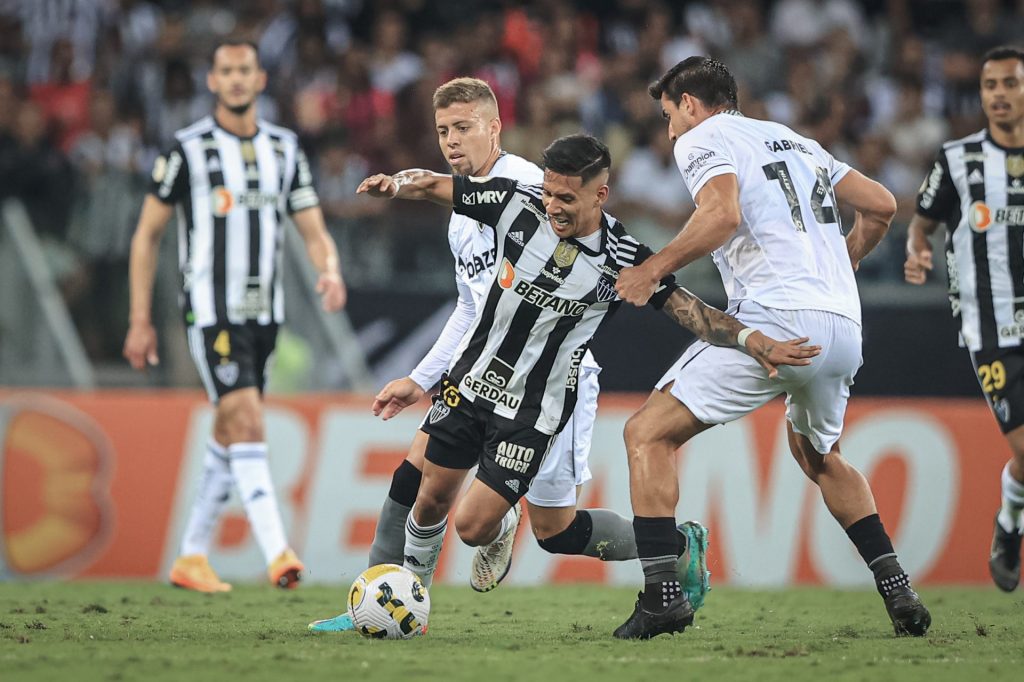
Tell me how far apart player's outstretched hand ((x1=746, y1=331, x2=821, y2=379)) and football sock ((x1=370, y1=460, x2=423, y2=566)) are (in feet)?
5.52

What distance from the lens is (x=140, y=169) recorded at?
11844 mm

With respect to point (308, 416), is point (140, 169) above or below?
above

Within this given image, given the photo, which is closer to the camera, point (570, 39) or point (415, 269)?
point (415, 269)

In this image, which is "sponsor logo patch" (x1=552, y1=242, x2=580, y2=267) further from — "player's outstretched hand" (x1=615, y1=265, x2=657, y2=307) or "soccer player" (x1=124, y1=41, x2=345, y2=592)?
"soccer player" (x1=124, y1=41, x2=345, y2=592)

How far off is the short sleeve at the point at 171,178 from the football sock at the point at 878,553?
446cm

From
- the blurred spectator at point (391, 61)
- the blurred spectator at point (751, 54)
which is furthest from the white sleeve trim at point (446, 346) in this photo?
the blurred spectator at point (751, 54)

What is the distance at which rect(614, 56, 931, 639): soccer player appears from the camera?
5648mm

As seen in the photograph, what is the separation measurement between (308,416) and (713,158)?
486cm

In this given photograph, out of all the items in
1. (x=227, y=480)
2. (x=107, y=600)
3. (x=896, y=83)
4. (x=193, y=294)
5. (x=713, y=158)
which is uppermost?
(x=896, y=83)

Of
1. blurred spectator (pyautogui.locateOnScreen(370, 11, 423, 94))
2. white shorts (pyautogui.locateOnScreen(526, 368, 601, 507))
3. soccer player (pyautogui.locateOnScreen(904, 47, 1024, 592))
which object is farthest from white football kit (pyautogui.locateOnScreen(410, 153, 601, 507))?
blurred spectator (pyautogui.locateOnScreen(370, 11, 423, 94))

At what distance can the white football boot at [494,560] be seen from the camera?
6.38 meters

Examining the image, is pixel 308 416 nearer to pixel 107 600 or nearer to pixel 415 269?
pixel 415 269

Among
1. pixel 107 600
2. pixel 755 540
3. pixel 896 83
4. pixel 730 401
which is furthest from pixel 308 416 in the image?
pixel 896 83

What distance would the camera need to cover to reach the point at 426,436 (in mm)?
6297
